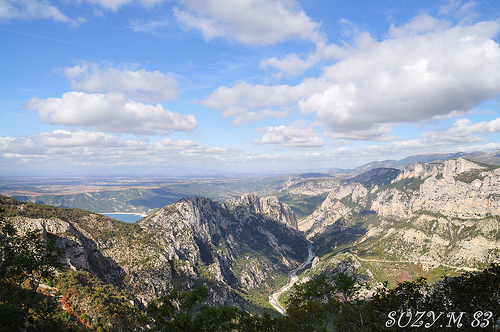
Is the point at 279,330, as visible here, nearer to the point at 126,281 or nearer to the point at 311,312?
the point at 311,312

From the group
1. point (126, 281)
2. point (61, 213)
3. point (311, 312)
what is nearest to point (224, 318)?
point (311, 312)

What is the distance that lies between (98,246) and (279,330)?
17008 cm

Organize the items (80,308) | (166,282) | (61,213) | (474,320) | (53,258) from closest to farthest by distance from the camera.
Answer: (474,320), (53,258), (80,308), (61,213), (166,282)

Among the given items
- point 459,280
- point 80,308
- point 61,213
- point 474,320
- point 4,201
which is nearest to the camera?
point 474,320

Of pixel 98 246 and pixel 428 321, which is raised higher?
pixel 428 321

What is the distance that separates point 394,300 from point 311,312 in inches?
716

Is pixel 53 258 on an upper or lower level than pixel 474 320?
upper

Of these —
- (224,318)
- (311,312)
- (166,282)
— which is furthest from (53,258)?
(166,282)

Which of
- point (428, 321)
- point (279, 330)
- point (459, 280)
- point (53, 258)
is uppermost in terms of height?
point (53, 258)

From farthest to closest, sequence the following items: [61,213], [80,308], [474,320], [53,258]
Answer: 1. [61,213]
2. [80,308]
3. [53,258]
4. [474,320]

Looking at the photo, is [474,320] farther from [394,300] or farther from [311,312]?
[311,312]

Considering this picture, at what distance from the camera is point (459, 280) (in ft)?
147

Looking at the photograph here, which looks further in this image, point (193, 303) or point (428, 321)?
point (193, 303)

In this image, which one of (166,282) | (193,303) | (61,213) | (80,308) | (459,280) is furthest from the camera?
(166,282)
